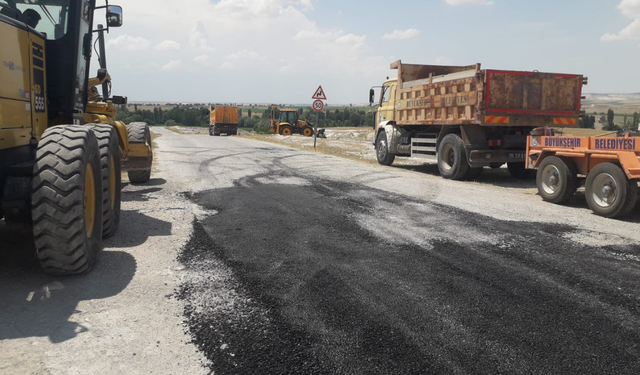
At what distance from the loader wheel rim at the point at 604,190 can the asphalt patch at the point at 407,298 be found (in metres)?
1.49

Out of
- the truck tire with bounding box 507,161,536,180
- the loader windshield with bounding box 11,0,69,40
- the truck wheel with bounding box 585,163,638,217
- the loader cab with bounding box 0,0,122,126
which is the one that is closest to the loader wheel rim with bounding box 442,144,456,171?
the truck tire with bounding box 507,161,536,180

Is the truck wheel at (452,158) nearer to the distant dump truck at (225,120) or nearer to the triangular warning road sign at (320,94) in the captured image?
the triangular warning road sign at (320,94)

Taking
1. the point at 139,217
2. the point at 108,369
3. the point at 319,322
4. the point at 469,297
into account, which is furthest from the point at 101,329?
the point at 139,217

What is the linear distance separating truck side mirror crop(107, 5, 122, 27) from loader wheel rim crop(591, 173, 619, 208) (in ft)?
25.6

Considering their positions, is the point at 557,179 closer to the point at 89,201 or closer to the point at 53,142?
the point at 89,201

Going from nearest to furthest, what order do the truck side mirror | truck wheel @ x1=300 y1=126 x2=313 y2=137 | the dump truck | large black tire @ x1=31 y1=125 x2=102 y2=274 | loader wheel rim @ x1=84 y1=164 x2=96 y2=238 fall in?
large black tire @ x1=31 y1=125 x2=102 y2=274 < loader wheel rim @ x1=84 y1=164 x2=96 y2=238 < the truck side mirror < the dump truck < truck wheel @ x1=300 y1=126 x2=313 y2=137

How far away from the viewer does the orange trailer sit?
721 cm

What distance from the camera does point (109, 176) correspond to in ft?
17.6

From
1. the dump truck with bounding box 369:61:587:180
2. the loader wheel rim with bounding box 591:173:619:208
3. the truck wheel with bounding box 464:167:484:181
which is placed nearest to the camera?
the loader wheel rim with bounding box 591:173:619:208

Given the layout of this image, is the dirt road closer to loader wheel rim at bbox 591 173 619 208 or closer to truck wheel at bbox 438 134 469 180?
loader wheel rim at bbox 591 173 619 208

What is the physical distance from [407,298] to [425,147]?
10712 millimetres

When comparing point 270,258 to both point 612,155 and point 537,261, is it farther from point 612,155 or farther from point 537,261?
point 612,155

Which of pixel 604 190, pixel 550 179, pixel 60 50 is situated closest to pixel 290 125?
pixel 550 179

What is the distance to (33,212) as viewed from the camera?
3920mm
